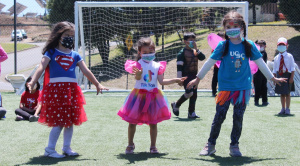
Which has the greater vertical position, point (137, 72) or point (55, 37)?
point (55, 37)

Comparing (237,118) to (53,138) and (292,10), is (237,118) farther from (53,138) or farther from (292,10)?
(292,10)

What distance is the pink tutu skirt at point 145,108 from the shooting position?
4.99 meters

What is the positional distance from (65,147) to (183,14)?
40.1 ft

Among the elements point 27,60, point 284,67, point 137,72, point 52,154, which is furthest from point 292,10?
point 52,154

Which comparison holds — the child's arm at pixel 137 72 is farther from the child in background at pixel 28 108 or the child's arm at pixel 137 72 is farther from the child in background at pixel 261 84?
the child in background at pixel 261 84

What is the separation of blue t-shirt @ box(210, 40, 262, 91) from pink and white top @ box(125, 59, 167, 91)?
73 centimetres

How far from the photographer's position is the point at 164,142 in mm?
5711

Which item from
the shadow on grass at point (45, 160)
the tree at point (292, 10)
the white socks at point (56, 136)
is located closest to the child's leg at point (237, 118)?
the shadow on grass at point (45, 160)

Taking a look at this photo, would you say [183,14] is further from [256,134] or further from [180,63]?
Result: [256,134]

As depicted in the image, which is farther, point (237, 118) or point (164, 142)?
point (164, 142)

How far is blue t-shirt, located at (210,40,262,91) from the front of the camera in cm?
485

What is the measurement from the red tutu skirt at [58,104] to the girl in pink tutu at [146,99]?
61 centimetres

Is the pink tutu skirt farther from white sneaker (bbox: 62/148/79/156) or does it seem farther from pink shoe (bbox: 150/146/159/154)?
white sneaker (bbox: 62/148/79/156)

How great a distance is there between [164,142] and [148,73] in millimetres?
1114
